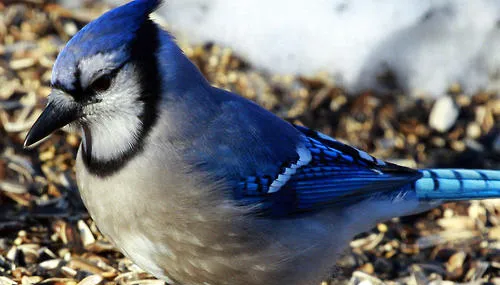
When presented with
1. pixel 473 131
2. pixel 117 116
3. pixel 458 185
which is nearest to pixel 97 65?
pixel 117 116

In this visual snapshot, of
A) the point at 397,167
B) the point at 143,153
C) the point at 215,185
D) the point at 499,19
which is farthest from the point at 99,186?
the point at 499,19

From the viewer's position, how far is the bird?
97.7 inches

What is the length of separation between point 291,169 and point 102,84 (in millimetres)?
717

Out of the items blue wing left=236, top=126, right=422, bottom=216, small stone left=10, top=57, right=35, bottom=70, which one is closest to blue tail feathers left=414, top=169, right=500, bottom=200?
blue wing left=236, top=126, right=422, bottom=216

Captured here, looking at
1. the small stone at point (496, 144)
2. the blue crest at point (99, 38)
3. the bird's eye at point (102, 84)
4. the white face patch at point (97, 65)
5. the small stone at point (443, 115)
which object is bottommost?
the small stone at point (496, 144)

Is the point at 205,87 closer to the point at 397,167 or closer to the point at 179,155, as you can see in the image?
the point at 179,155

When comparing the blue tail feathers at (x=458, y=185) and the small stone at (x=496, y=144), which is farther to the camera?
the small stone at (x=496, y=144)

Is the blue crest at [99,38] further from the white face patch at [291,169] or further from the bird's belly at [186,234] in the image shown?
the white face patch at [291,169]

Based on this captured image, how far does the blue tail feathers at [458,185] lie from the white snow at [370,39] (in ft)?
4.02

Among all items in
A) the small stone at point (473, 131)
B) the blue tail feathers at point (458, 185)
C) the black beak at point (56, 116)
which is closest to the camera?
the black beak at point (56, 116)

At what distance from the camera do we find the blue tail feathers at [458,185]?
3.05m

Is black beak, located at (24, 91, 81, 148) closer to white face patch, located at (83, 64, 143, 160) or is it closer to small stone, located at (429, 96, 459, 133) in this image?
white face patch, located at (83, 64, 143, 160)

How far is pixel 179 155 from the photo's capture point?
2.58 m

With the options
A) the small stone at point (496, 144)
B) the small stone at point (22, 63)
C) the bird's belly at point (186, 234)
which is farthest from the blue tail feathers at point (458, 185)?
the small stone at point (22, 63)
